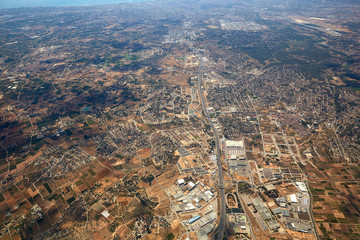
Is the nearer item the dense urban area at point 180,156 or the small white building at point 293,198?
the dense urban area at point 180,156

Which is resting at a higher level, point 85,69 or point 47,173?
point 85,69

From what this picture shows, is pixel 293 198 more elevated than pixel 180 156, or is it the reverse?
pixel 180 156

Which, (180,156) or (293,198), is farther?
(180,156)

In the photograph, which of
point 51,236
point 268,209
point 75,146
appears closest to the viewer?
point 51,236

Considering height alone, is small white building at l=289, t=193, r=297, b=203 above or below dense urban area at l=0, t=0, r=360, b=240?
below

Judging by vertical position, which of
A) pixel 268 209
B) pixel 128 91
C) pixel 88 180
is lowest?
pixel 268 209

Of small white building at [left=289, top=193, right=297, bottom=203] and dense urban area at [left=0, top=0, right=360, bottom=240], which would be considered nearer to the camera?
dense urban area at [left=0, top=0, right=360, bottom=240]

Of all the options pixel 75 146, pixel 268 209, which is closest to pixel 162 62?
pixel 75 146

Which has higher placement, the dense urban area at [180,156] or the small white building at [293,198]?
the dense urban area at [180,156]

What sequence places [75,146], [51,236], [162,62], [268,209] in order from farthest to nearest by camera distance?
[162,62]
[75,146]
[268,209]
[51,236]

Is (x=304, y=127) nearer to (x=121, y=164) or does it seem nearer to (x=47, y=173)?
(x=121, y=164)

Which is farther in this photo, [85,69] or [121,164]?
[85,69]
